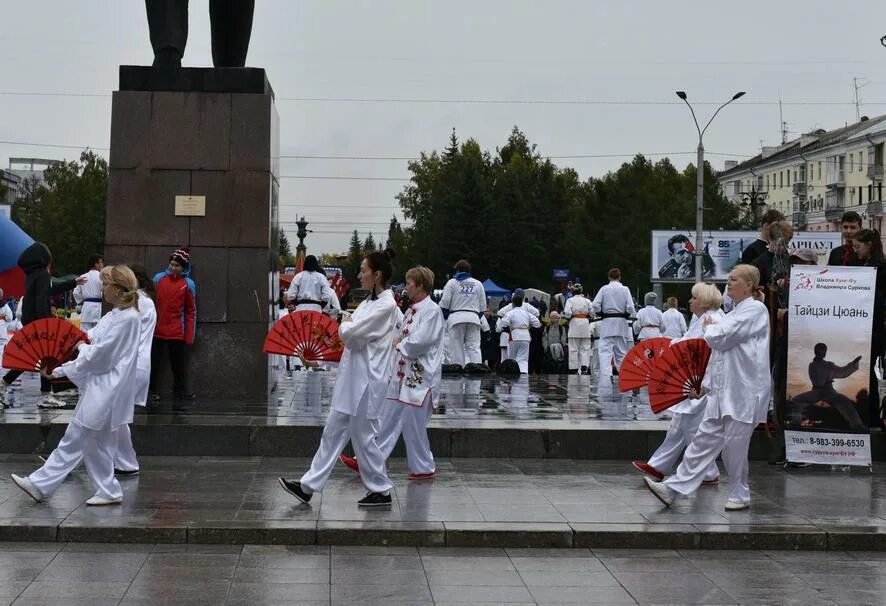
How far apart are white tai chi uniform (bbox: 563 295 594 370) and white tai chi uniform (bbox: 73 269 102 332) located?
976cm

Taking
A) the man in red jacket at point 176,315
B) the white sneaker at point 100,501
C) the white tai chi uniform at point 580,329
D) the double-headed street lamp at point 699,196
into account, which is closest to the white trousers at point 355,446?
the white sneaker at point 100,501

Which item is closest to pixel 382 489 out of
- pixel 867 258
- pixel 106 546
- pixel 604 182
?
pixel 106 546

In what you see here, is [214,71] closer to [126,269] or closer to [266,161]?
[266,161]

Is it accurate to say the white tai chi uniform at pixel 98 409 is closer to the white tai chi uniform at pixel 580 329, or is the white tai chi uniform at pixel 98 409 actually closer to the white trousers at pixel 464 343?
the white trousers at pixel 464 343

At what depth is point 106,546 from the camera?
7918mm

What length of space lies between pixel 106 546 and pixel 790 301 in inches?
254

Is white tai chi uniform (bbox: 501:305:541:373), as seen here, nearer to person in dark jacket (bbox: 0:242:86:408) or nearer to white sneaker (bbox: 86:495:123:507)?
person in dark jacket (bbox: 0:242:86:408)

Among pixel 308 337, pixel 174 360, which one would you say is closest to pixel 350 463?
pixel 308 337

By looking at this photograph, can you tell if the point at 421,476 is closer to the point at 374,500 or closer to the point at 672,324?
the point at 374,500

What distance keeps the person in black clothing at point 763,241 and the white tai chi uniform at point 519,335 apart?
11.1 meters

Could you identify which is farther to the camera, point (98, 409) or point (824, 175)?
point (824, 175)

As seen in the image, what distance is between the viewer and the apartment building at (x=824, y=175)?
288 ft

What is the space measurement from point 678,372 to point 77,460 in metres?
4.61

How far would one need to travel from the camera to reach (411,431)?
10.5 metres
